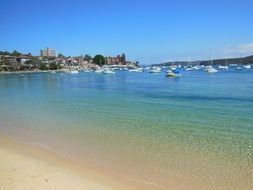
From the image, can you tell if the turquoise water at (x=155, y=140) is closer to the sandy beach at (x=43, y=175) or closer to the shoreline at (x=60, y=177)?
the shoreline at (x=60, y=177)

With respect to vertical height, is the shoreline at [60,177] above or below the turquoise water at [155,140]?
above

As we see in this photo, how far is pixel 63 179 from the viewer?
10.6 m

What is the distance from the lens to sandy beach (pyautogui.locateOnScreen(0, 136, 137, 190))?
32.4 ft

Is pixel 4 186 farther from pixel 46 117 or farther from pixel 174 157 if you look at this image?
pixel 46 117

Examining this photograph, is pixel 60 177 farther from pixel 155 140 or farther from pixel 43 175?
pixel 155 140

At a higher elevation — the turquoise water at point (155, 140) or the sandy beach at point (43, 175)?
the sandy beach at point (43, 175)

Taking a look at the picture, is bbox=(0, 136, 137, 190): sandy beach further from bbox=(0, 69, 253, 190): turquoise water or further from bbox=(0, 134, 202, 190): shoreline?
bbox=(0, 69, 253, 190): turquoise water

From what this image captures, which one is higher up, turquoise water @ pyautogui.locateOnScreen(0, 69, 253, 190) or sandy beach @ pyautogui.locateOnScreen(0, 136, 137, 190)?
sandy beach @ pyautogui.locateOnScreen(0, 136, 137, 190)

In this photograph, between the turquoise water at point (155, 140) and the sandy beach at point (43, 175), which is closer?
the sandy beach at point (43, 175)

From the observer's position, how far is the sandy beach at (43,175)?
988 cm

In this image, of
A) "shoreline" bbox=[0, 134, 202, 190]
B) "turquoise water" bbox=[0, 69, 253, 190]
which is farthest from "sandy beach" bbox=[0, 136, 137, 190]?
"turquoise water" bbox=[0, 69, 253, 190]

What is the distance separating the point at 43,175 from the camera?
1086 centimetres

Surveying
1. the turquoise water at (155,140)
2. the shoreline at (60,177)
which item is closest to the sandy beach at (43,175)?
the shoreline at (60,177)

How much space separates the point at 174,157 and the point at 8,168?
6692 mm
